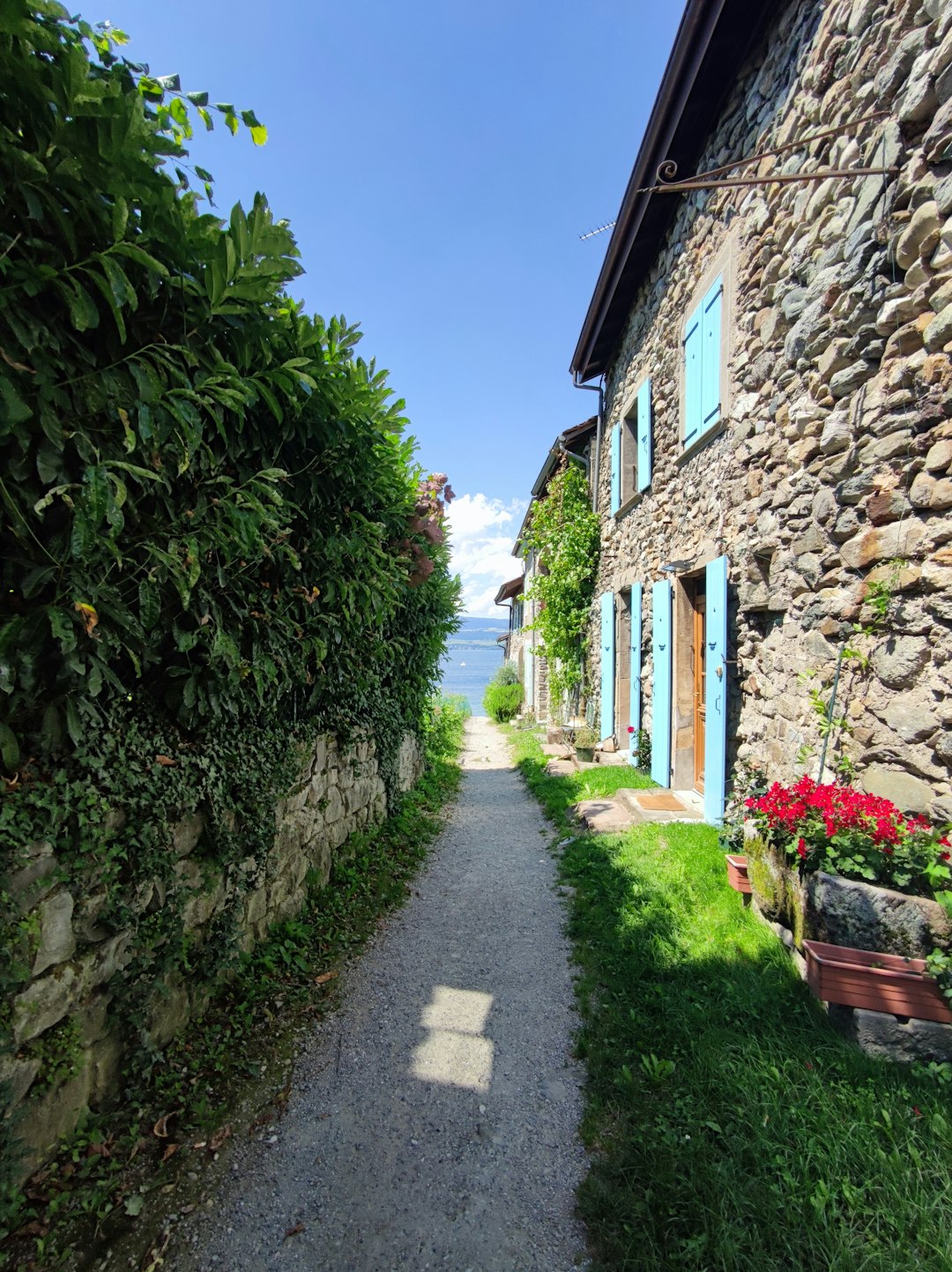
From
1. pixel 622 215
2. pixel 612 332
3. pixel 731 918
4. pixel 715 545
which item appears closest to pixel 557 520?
pixel 612 332

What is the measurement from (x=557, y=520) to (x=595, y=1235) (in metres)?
9.82

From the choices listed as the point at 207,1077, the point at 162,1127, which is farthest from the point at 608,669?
the point at 162,1127

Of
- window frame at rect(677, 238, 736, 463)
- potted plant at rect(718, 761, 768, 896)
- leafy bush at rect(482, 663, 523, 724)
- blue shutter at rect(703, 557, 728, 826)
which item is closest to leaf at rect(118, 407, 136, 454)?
potted plant at rect(718, 761, 768, 896)

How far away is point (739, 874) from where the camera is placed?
11.1ft

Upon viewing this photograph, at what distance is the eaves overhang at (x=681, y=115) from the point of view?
169 inches

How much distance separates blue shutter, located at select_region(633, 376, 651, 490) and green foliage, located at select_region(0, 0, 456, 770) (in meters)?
4.96

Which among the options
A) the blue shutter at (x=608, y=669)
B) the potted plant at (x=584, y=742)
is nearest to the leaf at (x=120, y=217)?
the potted plant at (x=584, y=742)

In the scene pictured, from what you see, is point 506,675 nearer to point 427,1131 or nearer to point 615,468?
point 615,468

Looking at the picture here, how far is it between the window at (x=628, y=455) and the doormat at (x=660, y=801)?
11.9ft

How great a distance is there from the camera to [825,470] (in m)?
3.34

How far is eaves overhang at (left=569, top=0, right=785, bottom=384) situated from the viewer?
14.1 ft

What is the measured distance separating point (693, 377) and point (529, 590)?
6.55 meters

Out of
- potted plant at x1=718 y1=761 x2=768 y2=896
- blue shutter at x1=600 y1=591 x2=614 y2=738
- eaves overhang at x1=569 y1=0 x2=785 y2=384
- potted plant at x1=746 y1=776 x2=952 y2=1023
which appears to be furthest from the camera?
blue shutter at x1=600 y1=591 x2=614 y2=738

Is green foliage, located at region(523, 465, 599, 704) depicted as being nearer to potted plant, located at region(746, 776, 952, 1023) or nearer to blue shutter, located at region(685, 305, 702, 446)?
blue shutter, located at region(685, 305, 702, 446)
